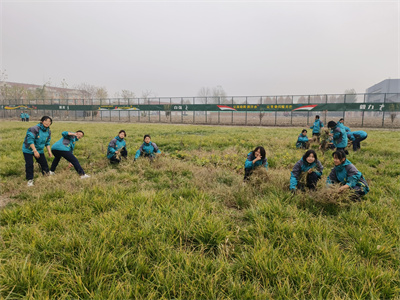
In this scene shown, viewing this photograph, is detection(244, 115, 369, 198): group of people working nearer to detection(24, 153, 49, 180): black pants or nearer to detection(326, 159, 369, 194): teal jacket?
detection(326, 159, 369, 194): teal jacket

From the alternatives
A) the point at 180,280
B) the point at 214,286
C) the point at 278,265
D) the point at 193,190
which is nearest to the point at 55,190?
the point at 193,190

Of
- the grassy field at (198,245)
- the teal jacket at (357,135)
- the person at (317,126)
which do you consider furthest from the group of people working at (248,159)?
the person at (317,126)

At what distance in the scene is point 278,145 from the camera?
919cm

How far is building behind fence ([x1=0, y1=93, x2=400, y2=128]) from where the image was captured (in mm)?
23094

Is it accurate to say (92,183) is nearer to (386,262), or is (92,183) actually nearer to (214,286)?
(214,286)

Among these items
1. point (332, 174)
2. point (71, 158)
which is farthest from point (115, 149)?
point (332, 174)

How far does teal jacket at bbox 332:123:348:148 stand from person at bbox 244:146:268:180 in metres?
3.87

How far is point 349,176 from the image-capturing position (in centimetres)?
370

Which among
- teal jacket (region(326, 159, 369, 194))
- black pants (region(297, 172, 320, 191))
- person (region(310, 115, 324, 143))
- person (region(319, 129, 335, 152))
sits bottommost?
black pants (region(297, 172, 320, 191))

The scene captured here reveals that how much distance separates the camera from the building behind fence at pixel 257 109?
75.8 feet

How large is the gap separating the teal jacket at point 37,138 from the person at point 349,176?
6.59 meters

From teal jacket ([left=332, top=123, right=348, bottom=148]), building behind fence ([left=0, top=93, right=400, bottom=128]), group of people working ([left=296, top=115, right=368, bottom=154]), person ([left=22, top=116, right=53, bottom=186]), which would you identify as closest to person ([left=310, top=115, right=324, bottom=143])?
group of people working ([left=296, top=115, right=368, bottom=154])

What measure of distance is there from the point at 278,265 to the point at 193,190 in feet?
7.21

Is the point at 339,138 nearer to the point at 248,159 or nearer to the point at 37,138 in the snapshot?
the point at 248,159
